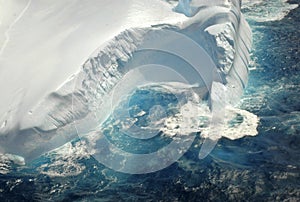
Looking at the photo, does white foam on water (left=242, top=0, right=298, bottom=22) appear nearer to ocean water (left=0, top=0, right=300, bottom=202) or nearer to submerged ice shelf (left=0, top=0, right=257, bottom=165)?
submerged ice shelf (left=0, top=0, right=257, bottom=165)

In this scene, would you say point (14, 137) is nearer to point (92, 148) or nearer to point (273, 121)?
point (92, 148)

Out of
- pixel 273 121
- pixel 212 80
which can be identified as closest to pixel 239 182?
pixel 273 121

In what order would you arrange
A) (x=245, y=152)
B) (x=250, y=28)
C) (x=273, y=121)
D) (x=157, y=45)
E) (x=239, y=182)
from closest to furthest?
(x=239, y=182) → (x=245, y=152) → (x=273, y=121) → (x=157, y=45) → (x=250, y=28)

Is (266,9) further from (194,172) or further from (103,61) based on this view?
(194,172)

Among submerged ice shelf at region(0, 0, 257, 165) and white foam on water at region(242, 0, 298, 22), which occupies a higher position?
submerged ice shelf at region(0, 0, 257, 165)

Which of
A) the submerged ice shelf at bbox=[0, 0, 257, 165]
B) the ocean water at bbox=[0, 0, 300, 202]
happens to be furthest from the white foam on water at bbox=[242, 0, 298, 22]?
the ocean water at bbox=[0, 0, 300, 202]

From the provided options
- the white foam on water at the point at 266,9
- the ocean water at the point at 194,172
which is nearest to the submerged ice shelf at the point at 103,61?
the ocean water at the point at 194,172
